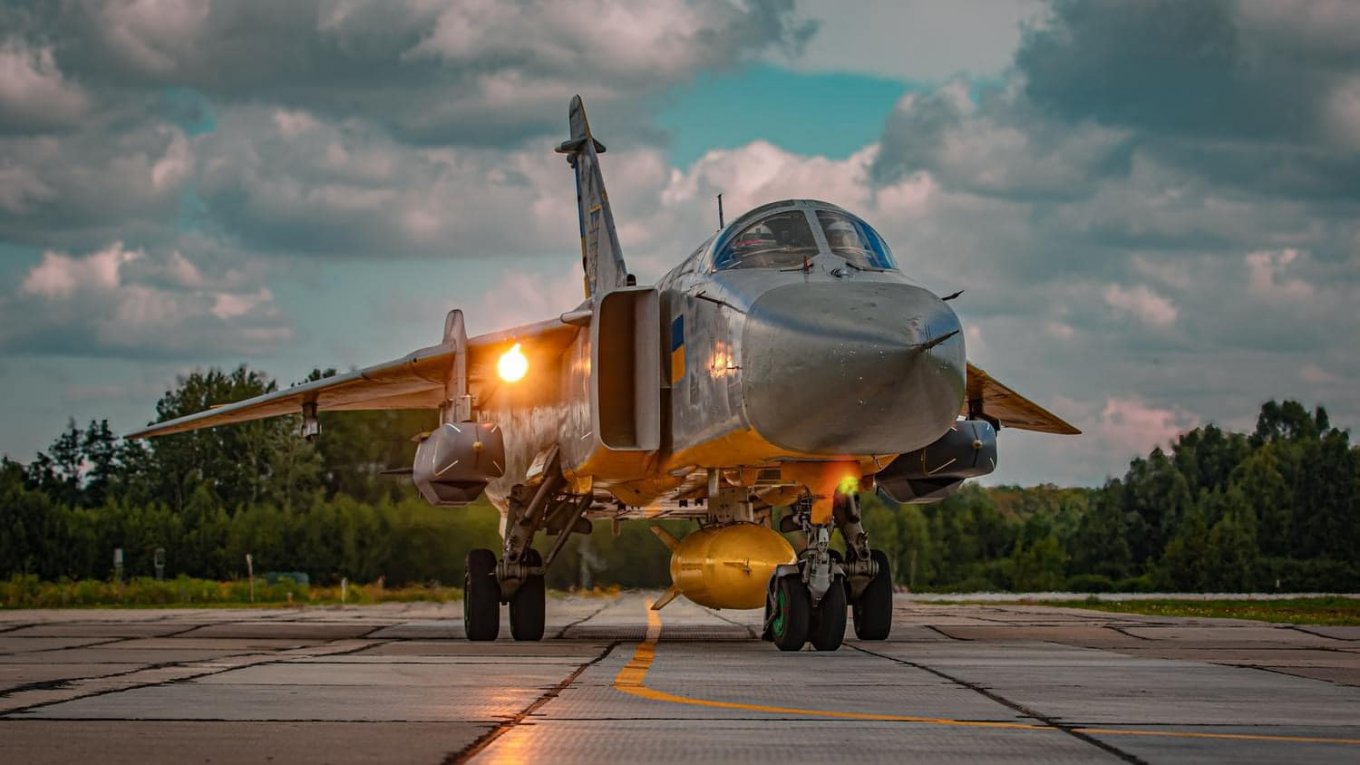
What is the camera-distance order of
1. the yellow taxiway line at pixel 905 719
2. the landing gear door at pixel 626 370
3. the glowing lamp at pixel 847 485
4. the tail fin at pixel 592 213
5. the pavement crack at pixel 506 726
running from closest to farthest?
1. the pavement crack at pixel 506 726
2. the yellow taxiway line at pixel 905 719
3. the glowing lamp at pixel 847 485
4. the landing gear door at pixel 626 370
5. the tail fin at pixel 592 213

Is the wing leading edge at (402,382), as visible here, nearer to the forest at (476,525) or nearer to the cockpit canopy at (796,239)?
the cockpit canopy at (796,239)

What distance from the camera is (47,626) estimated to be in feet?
59.2

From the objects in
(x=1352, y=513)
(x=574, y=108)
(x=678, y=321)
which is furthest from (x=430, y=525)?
(x=1352, y=513)

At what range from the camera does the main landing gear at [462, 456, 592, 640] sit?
48.9ft

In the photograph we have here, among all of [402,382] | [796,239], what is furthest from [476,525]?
[796,239]

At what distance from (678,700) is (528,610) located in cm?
781

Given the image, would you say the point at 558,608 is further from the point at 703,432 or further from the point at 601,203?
the point at 703,432

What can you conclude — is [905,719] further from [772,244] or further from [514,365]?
[514,365]

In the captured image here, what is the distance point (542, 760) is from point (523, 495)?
1073 centimetres

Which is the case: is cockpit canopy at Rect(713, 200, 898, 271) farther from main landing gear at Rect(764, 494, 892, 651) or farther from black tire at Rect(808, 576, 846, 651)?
black tire at Rect(808, 576, 846, 651)

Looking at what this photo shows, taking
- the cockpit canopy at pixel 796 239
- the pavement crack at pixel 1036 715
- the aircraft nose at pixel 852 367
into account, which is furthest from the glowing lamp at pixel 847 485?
the pavement crack at pixel 1036 715

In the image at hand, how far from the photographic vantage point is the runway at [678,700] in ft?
17.6

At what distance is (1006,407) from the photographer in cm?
1678

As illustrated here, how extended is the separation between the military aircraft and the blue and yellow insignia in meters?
0.02
